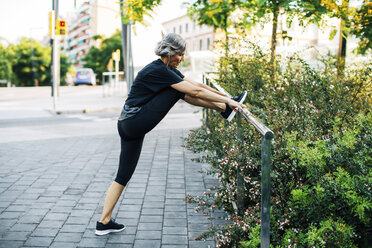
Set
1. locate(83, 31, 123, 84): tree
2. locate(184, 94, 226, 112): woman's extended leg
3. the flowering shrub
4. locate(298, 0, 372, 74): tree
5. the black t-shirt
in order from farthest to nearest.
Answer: locate(83, 31, 123, 84): tree, locate(298, 0, 372, 74): tree, locate(184, 94, 226, 112): woman's extended leg, the black t-shirt, the flowering shrub

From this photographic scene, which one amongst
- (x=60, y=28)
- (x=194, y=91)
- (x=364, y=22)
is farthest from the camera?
(x=60, y=28)

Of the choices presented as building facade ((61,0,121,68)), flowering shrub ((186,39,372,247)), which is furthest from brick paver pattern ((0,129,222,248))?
building facade ((61,0,121,68))

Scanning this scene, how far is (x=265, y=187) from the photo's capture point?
2305 millimetres

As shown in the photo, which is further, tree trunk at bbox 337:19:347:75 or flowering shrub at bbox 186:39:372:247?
tree trunk at bbox 337:19:347:75

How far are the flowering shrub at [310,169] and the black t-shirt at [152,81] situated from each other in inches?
28.5

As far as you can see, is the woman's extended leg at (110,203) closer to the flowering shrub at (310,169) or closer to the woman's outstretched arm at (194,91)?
the flowering shrub at (310,169)

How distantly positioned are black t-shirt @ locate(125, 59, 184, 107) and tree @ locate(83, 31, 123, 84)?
79950 mm

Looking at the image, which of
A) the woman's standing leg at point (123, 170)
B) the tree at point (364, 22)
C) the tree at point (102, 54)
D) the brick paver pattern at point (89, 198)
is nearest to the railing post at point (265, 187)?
the brick paver pattern at point (89, 198)

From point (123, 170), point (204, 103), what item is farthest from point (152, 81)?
point (123, 170)

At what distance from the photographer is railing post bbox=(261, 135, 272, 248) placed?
225cm

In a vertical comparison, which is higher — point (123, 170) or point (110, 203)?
point (123, 170)

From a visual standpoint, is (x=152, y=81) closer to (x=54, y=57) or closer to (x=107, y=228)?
(x=107, y=228)

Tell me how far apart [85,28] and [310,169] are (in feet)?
472

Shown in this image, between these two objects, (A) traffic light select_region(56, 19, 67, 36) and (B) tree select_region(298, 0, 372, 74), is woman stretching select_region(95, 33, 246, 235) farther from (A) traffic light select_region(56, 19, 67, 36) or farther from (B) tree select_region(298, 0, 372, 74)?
(A) traffic light select_region(56, 19, 67, 36)
